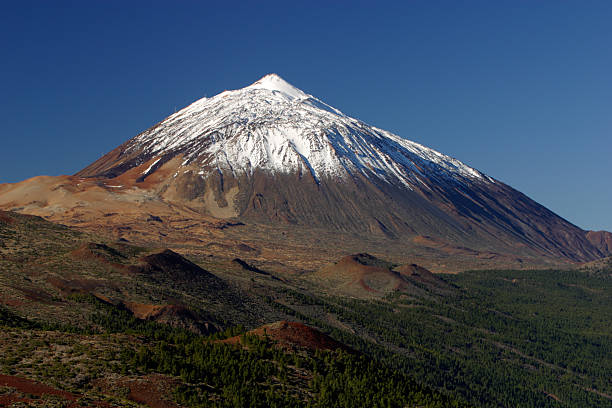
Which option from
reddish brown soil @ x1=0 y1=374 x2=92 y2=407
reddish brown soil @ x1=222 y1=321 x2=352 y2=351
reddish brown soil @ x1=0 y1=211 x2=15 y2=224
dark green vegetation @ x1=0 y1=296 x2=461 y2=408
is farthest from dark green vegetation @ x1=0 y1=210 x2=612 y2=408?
reddish brown soil @ x1=0 y1=211 x2=15 y2=224

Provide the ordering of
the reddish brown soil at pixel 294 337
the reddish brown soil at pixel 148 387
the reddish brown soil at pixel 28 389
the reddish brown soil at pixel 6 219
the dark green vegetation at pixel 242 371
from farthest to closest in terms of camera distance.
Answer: the reddish brown soil at pixel 6 219
the reddish brown soil at pixel 294 337
the dark green vegetation at pixel 242 371
the reddish brown soil at pixel 148 387
the reddish brown soil at pixel 28 389

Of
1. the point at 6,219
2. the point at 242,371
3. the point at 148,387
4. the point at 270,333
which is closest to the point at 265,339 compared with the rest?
the point at 270,333

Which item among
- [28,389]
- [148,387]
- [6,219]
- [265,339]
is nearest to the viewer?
[28,389]

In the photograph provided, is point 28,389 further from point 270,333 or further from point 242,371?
point 270,333

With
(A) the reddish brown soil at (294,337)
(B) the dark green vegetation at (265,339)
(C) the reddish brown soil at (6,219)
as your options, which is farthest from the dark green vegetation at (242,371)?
(C) the reddish brown soil at (6,219)

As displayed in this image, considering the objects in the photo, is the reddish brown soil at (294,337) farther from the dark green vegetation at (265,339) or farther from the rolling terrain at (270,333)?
the dark green vegetation at (265,339)

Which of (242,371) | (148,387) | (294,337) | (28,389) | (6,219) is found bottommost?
(148,387)
